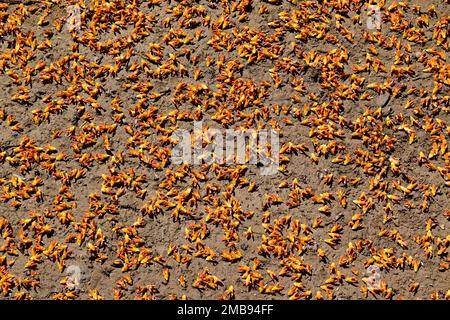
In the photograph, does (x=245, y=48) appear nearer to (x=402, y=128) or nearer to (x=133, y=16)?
(x=133, y=16)

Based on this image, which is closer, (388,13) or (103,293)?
(103,293)

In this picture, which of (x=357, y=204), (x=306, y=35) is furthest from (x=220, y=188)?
(x=306, y=35)

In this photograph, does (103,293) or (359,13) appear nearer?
(103,293)

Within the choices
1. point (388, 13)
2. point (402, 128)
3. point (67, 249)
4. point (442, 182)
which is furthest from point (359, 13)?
point (67, 249)

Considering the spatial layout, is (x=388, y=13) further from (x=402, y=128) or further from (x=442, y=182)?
(x=442, y=182)

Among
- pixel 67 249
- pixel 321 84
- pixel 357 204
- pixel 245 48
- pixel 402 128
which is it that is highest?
pixel 245 48

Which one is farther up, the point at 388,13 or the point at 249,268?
the point at 388,13
